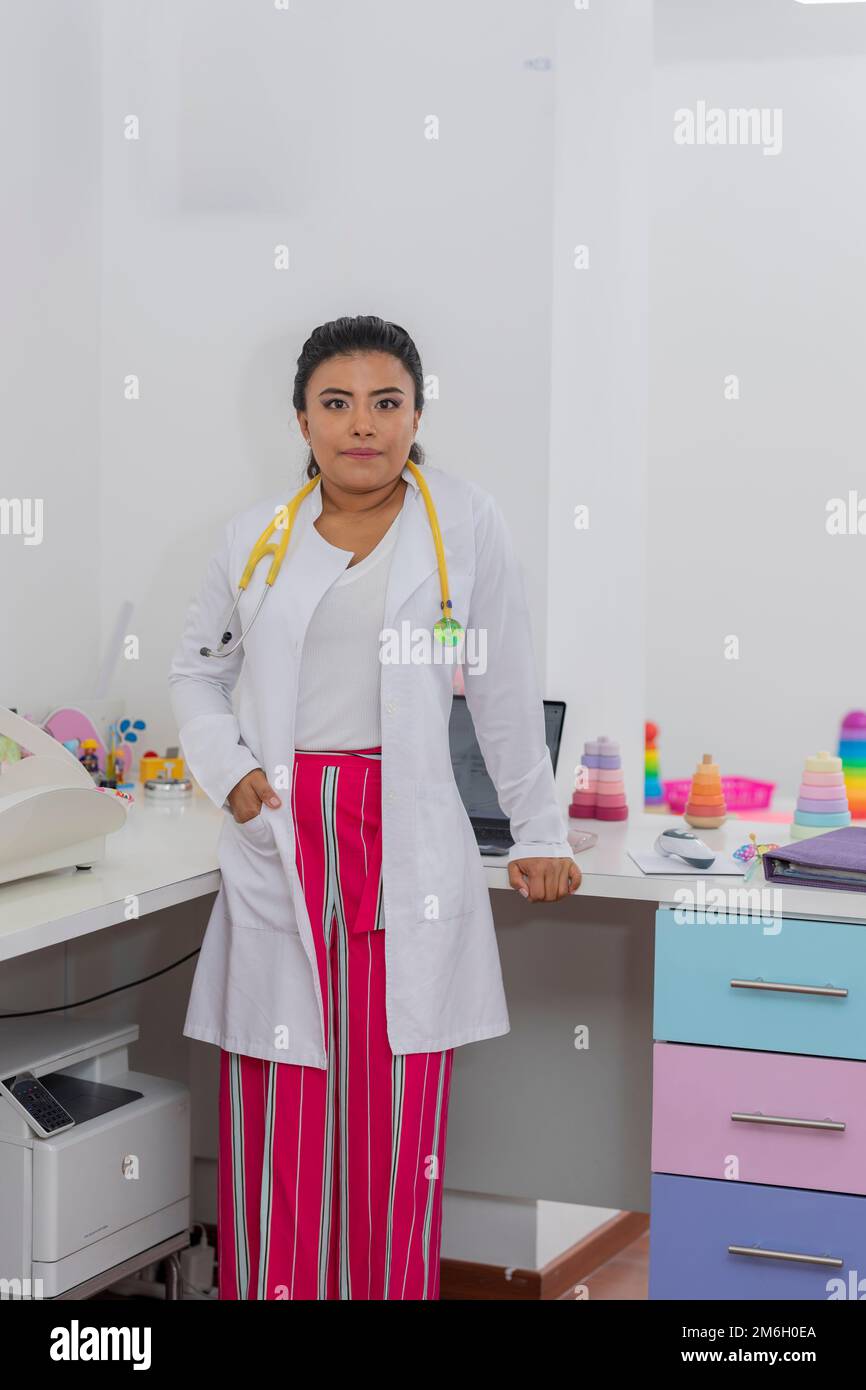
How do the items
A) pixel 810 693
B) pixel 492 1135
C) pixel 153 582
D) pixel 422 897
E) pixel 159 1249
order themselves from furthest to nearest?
pixel 810 693 → pixel 153 582 → pixel 492 1135 → pixel 159 1249 → pixel 422 897

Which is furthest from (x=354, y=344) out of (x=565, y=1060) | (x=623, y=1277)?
(x=623, y=1277)

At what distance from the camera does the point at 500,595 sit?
186 cm

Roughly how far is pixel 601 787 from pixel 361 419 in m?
0.83

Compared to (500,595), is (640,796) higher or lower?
lower

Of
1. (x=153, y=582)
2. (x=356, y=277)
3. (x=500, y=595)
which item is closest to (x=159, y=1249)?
(x=500, y=595)

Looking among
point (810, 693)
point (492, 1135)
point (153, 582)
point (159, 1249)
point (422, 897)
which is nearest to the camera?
point (422, 897)

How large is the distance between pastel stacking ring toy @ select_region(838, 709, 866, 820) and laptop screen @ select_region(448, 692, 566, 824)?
0.50 metres

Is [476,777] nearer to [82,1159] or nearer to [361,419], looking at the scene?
[361,419]

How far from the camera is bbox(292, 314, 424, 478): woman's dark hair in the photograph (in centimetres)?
182

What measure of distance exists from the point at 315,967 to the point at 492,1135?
88 centimetres

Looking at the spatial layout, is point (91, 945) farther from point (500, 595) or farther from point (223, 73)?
point (223, 73)

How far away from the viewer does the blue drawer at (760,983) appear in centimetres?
176

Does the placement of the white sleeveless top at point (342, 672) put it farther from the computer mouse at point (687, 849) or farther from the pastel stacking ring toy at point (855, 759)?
the pastel stacking ring toy at point (855, 759)

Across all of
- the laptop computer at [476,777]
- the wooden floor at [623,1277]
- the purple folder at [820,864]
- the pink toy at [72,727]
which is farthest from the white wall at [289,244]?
the wooden floor at [623,1277]
